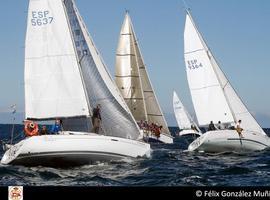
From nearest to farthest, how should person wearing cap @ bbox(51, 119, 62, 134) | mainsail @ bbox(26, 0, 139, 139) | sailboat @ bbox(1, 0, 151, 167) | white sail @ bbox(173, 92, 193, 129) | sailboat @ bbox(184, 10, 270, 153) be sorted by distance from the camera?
sailboat @ bbox(1, 0, 151, 167) → person wearing cap @ bbox(51, 119, 62, 134) → mainsail @ bbox(26, 0, 139, 139) → sailboat @ bbox(184, 10, 270, 153) → white sail @ bbox(173, 92, 193, 129)

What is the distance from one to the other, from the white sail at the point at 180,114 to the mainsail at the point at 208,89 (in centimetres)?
4998

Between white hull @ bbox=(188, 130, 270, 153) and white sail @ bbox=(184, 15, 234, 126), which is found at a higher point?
white sail @ bbox=(184, 15, 234, 126)

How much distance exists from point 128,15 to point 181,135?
3985cm

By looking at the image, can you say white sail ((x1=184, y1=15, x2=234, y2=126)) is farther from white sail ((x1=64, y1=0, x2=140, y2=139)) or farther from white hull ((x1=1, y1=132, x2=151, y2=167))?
white hull ((x1=1, y1=132, x2=151, y2=167))

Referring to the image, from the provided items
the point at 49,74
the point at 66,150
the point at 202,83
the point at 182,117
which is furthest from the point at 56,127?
the point at 182,117

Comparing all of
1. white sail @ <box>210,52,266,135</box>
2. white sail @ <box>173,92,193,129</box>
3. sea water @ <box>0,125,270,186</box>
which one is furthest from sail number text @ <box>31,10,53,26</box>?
white sail @ <box>173,92,193,129</box>

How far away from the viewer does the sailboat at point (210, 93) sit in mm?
Answer: 37031

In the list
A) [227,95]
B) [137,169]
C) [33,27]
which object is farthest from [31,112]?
[227,95]

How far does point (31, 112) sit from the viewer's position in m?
24.2

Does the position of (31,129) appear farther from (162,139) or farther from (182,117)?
(182,117)

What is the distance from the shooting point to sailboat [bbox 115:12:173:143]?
56312 mm

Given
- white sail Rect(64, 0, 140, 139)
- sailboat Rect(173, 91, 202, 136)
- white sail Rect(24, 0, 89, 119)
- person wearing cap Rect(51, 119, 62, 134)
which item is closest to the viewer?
person wearing cap Rect(51, 119, 62, 134)

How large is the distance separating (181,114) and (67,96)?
66949 millimetres

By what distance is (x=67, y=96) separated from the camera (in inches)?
955
